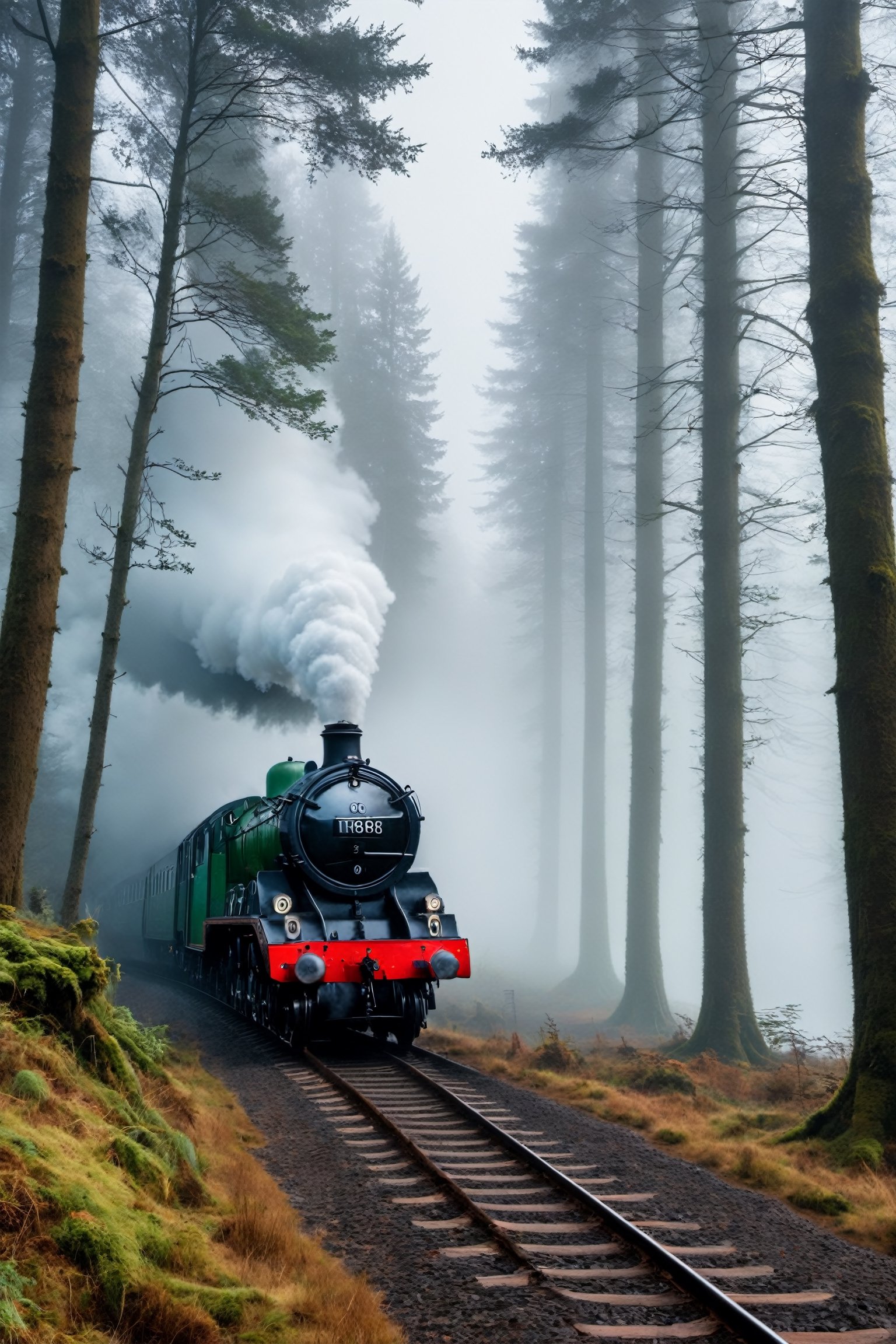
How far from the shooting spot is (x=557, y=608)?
1299 inches

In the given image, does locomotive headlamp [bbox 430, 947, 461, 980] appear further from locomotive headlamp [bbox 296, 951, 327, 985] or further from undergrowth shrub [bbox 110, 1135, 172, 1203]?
undergrowth shrub [bbox 110, 1135, 172, 1203]

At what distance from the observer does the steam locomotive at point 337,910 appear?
10.6 m

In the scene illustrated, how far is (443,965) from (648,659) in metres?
8.44

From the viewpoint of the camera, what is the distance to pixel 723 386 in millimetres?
12969

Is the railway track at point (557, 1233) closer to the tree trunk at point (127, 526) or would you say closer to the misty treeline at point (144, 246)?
the misty treeline at point (144, 246)

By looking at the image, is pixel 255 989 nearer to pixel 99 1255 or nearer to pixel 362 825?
pixel 362 825

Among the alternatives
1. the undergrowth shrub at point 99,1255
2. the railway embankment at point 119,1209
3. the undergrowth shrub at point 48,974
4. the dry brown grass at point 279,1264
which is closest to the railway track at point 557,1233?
the dry brown grass at point 279,1264

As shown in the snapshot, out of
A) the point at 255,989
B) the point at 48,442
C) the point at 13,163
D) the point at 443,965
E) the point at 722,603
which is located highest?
the point at 13,163

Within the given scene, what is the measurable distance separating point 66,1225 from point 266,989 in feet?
26.6

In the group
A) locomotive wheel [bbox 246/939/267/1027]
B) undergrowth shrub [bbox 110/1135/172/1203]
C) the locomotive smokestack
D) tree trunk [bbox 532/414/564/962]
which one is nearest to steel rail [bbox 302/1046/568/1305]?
undergrowth shrub [bbox 110/1135/172/1203]

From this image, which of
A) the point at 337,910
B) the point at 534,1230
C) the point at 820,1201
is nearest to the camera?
the point at 534,1230

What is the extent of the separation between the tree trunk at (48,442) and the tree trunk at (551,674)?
23767 mm

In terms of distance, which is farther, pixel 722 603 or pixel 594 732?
pixel 594 732

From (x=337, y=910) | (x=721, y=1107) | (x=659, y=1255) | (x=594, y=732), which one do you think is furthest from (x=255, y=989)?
(x=594, y=732)
